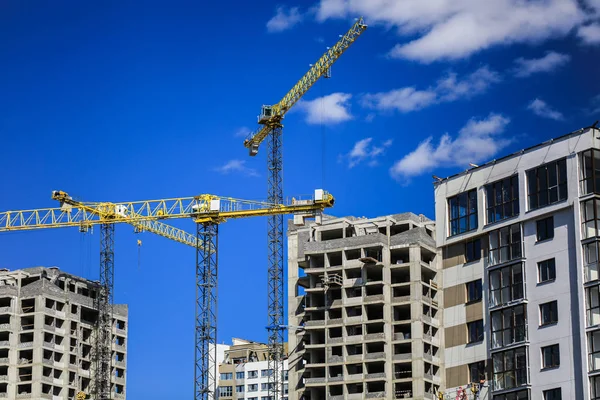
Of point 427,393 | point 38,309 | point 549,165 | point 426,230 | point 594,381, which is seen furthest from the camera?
point 38,309

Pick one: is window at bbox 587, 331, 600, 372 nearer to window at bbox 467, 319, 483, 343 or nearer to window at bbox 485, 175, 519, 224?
window at bbox 467, 319, 483, 343

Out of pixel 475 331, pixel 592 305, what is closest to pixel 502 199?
pixel 475 331

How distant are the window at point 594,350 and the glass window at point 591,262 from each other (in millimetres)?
4858

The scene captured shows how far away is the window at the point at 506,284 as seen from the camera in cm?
12125

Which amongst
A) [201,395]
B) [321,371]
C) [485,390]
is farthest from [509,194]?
[201,395]

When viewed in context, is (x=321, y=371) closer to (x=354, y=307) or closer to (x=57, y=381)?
(x=354, y=307)

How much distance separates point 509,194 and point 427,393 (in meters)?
33.2

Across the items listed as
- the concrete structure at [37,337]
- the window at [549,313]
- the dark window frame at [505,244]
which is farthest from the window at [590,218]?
the concrete structure at [37,337]

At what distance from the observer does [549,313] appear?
385 feet

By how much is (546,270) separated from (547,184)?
25.7 ft

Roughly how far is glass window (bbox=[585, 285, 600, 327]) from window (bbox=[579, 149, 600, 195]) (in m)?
8.81

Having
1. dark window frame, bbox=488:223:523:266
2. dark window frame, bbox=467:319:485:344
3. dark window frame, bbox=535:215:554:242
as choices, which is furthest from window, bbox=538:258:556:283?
dark window frame, bbox=467:319:485:344

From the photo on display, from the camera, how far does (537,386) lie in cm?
11675

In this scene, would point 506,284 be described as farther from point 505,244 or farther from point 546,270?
point 546,270
